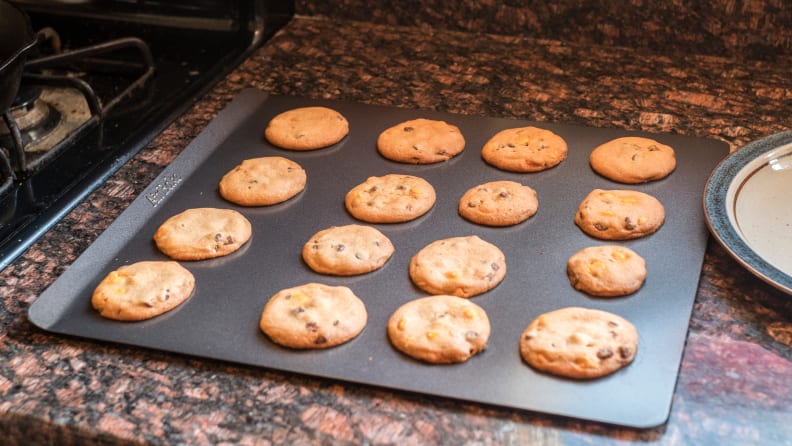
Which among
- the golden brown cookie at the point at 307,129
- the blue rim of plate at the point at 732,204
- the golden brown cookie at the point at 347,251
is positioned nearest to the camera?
the blue rim of plate at the point at 732,204

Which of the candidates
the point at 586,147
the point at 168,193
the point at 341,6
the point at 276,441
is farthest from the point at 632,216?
the point at 341,6

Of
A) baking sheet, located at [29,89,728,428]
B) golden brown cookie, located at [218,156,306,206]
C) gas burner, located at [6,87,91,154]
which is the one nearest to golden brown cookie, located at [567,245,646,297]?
baking sheet, located at [29,89,728,428]

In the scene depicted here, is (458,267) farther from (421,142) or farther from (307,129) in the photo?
(307,129)

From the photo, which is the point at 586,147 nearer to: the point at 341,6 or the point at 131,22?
the point at 341,6

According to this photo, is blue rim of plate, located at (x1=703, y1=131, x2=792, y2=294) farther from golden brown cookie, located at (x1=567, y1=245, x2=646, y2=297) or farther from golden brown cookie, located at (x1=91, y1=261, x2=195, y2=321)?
golden brown cookie, located at (x1=91, y1=261, x2=195, y2=321)

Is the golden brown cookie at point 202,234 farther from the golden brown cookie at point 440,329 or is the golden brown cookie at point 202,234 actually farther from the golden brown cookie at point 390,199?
the golden brown cookie at point 440,329

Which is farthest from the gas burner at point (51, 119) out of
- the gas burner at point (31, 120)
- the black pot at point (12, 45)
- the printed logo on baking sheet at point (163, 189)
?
the printed logo on baking sheet at point (163, 189)

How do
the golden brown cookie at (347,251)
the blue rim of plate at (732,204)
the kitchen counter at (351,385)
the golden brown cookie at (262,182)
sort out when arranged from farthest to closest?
the golden brown cookie at (262,182) < the golden brown cookie at (347,251) < the blue rim of plate at (732,204) < the kitchen counter at (351,385)
